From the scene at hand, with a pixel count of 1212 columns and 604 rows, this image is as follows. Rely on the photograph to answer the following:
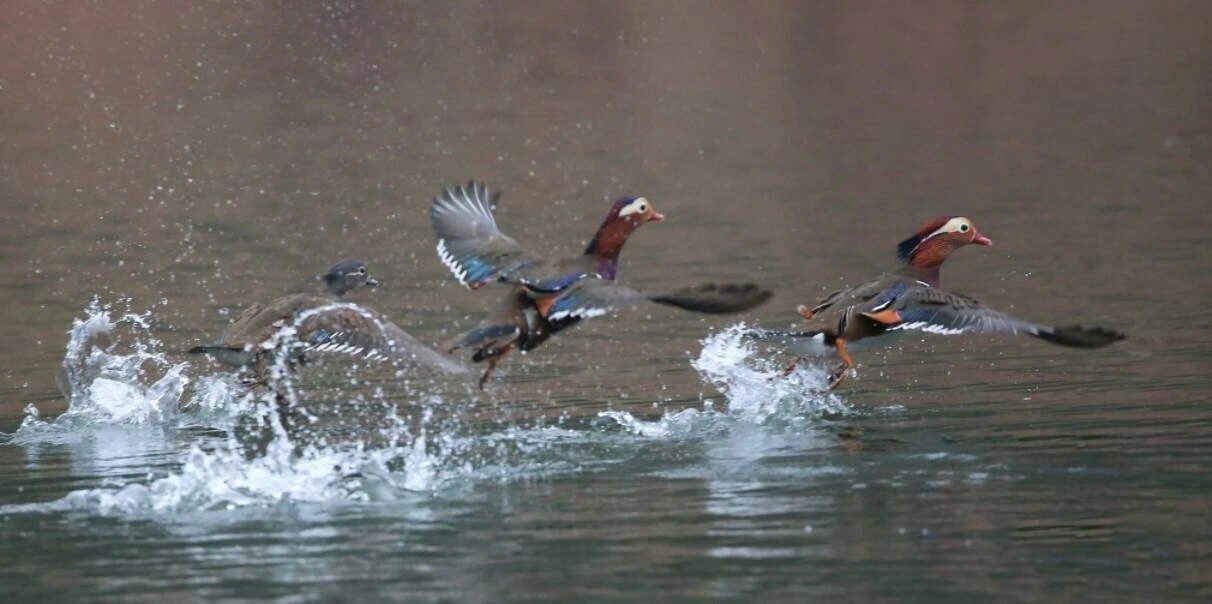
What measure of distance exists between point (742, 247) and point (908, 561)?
942 cm

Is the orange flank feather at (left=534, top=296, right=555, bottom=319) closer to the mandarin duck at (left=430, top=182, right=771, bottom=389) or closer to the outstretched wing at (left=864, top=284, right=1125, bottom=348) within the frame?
the mandarin duck at (left=430, top=182, right=771, bottom=389)

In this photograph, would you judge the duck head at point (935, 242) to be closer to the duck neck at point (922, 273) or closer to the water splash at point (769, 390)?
the duck neck at point (922, 273)

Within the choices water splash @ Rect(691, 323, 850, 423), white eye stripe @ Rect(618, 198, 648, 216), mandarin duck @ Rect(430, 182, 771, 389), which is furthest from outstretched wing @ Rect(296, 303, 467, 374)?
water splash @ Rect(691, 323, 850, 423)

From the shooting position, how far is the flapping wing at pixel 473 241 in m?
11.0

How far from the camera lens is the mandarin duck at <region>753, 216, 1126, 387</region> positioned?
34.9 ft

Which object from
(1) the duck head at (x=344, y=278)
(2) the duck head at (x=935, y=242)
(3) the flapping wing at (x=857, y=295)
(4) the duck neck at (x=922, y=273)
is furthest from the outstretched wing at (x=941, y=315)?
(1) the duck head at (x=344, y=278)

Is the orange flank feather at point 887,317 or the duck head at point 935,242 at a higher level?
the duck head at point 935,242

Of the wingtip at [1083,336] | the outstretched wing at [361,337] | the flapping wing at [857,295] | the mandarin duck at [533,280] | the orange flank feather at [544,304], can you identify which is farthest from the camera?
the flapping wing at [857,295]

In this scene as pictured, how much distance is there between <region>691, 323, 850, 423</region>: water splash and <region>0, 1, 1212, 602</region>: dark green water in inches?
0.8

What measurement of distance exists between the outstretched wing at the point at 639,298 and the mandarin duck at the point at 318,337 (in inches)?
30.0

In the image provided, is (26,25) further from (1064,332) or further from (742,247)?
(1064,332)

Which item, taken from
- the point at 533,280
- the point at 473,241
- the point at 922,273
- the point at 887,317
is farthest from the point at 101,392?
the point at 922,273

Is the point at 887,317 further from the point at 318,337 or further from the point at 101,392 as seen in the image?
the point at 101,392

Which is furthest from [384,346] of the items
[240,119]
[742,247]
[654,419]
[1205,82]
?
[1205,82]
